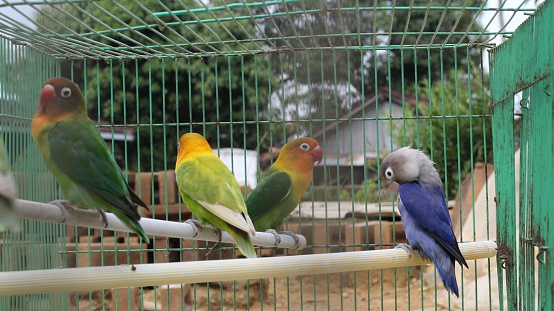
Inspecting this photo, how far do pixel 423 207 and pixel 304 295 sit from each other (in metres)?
0.66

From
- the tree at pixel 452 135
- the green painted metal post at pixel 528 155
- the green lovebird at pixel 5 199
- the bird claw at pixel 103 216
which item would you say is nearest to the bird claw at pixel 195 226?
the bird claw at pixel 103 216

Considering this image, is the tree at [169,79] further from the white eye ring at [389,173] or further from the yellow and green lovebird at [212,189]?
the white eye ring at [389,173]

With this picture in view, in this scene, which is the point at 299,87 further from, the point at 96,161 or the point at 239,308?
the point at 239,308

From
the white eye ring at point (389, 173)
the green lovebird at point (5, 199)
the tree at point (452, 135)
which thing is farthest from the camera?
the tree at point (452, 135)

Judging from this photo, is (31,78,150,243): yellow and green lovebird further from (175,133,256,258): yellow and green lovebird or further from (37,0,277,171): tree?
(175,133,256,258): yellow and green lovebird

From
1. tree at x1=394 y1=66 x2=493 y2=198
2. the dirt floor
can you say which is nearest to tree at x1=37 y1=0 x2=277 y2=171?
A: the dirt floor

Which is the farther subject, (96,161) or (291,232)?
(291,232)

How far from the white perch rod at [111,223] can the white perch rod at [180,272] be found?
0.18 ft

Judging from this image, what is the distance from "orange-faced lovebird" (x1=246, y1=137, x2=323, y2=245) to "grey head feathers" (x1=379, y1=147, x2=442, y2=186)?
1.07 feet

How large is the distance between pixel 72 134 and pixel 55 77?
0.05 metres

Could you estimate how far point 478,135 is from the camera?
466cm

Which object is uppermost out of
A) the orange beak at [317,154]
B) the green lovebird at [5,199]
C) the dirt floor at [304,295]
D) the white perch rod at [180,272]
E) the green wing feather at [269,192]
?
the orange beak at [317,154]

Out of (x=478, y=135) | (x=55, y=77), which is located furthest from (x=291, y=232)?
(x=478, y=135)

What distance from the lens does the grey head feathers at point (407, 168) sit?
1285 mm
